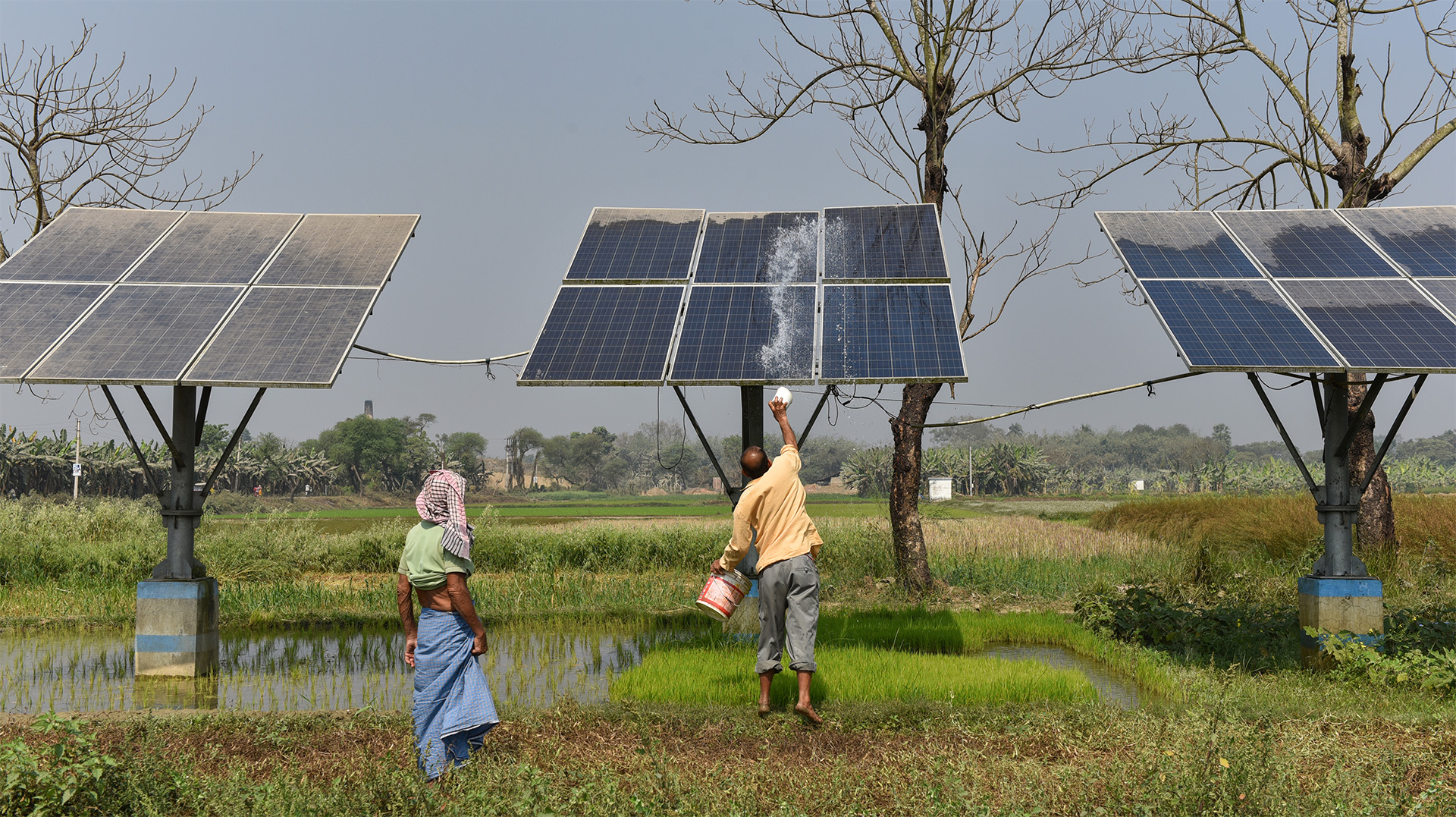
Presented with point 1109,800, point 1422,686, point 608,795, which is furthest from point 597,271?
point 1422,686

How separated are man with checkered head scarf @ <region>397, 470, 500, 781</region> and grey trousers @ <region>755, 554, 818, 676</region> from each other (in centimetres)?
237

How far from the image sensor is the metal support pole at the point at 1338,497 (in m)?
9.95

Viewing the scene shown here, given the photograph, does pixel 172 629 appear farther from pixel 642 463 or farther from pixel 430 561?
pixel 642 463

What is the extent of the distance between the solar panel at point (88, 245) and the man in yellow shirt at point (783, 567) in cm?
826

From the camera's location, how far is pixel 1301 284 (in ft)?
34.4

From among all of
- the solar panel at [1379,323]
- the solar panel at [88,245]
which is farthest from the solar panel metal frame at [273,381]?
the solar panel at [1379,323]

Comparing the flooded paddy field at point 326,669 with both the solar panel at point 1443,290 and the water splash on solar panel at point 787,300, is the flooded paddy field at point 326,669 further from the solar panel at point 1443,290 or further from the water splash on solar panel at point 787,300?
the solar panel at point 1443,290

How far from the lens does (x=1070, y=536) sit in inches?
948

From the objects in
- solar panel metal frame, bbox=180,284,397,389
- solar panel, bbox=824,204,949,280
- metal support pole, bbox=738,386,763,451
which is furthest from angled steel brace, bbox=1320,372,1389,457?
solar panel metal frame, bbox=180,284,397,389

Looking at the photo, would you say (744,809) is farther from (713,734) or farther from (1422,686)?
(1422,686)

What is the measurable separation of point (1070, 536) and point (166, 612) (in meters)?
20.5

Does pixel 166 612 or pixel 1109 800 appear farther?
pixel 166 612

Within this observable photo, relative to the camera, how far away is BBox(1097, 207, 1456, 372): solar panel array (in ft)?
30.0

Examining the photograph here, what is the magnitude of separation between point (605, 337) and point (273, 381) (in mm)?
3282
